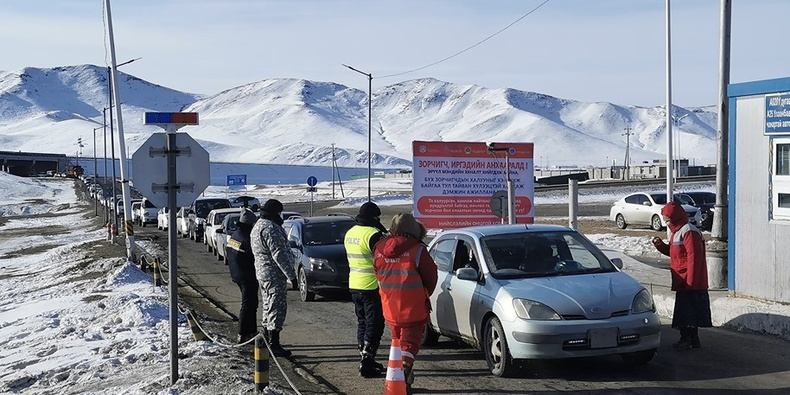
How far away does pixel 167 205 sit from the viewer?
9.10m

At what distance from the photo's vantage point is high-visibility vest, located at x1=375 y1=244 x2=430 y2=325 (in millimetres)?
8656

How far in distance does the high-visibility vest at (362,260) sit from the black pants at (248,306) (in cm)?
198

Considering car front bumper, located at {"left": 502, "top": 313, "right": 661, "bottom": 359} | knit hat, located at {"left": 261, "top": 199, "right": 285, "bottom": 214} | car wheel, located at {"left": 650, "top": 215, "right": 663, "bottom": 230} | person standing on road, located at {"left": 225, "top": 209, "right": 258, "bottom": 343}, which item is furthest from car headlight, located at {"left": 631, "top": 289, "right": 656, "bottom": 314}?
car wheel, located at {"left": 650, "top": 215, "right": 663, "bottom": 230}

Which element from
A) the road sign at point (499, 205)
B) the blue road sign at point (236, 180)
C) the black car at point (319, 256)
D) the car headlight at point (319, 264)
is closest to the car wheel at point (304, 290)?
the black car at point (319, 256)

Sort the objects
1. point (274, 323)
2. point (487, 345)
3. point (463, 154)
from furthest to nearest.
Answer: point (463, 154) → point (274, 323) → point (487, 345)

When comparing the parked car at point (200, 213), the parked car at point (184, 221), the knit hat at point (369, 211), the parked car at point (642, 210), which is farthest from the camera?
the parked car at point (184, 221)

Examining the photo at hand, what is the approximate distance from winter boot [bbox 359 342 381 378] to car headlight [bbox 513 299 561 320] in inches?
60.0

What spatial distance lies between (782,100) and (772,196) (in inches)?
49.0

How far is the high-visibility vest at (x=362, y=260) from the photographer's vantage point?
9820 mm

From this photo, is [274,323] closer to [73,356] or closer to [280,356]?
[280,356]

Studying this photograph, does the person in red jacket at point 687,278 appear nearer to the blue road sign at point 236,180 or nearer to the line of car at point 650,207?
the line of car at point 650,207

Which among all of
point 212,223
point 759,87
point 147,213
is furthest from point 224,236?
point 147,213

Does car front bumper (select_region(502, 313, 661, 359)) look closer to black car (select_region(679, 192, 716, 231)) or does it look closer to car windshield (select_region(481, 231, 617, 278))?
car windshield (select_region(481, 231, 617, 278))

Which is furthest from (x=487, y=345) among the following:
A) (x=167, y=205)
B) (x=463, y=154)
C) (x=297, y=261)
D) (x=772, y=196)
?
(x=463, y=154)
